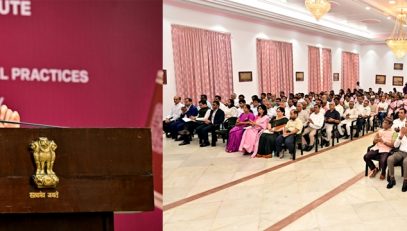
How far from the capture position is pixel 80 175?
157 centimetres

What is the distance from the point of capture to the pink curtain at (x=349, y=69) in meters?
21.3

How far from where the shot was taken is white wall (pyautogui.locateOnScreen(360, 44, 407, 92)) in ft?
72.8

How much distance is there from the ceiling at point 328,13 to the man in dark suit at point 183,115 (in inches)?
103

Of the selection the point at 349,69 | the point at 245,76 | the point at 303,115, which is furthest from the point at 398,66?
the point at 303,115

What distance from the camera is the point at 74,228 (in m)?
1.66

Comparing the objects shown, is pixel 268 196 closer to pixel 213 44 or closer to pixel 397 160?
pixel 397 160

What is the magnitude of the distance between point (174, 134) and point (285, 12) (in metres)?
5.97

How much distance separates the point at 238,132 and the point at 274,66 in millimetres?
6796

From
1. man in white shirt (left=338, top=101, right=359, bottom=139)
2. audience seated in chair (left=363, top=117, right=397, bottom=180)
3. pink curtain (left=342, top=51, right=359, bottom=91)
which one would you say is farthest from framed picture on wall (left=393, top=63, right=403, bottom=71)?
audience seated in chair (left=363, top=117, right=397, bottom=180)

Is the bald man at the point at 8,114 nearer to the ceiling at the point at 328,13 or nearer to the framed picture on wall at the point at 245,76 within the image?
the ceiling at the point at 328,13

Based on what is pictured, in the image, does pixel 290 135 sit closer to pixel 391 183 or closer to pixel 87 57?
pixel 391 183

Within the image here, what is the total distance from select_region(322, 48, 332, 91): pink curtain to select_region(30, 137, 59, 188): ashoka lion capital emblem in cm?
1864

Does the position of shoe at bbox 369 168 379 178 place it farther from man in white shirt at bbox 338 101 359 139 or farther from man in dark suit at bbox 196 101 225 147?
man in dark suit at bbox 196 101 225 147

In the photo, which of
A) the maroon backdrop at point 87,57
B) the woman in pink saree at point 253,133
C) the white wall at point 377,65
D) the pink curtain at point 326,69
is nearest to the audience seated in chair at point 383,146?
the woman in pink saree at point 253,133
